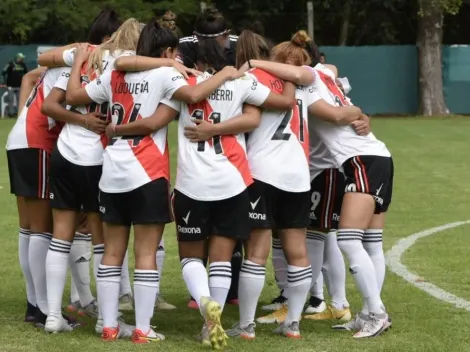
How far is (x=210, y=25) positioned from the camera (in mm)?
8344

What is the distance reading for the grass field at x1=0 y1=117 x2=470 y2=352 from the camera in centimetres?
662

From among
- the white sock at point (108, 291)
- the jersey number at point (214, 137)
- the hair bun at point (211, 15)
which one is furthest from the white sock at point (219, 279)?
the hair bun at point (211, 15)

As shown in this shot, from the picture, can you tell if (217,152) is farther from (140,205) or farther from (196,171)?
(140,205)

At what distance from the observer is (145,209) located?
6512 mm

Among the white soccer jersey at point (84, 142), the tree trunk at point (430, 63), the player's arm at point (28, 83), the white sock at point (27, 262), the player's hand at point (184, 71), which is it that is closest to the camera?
the player's hand at point (184, 71)

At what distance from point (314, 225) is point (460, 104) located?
29.8 m

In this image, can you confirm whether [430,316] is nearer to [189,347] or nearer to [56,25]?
[189,347]

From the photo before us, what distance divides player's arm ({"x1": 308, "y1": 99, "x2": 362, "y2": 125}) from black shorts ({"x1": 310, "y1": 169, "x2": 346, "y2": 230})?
0.48 meters

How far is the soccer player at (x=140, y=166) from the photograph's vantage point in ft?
21.4

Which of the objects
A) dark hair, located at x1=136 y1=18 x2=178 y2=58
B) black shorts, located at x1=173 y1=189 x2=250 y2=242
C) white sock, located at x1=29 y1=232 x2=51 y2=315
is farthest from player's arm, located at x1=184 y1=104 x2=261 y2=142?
white sock, located at x1=29 y1=232 x2=51 y2=315

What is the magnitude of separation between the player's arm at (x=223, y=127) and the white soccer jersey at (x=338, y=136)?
63 cm

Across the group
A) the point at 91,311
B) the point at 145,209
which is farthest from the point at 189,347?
the point at 91,311

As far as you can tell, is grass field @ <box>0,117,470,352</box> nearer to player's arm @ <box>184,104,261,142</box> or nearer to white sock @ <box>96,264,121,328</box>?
white sock @ <box>96,264,121,328</box>

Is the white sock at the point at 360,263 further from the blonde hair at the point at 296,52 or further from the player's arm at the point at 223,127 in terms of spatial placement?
the blonde hair at the point at 296,52
